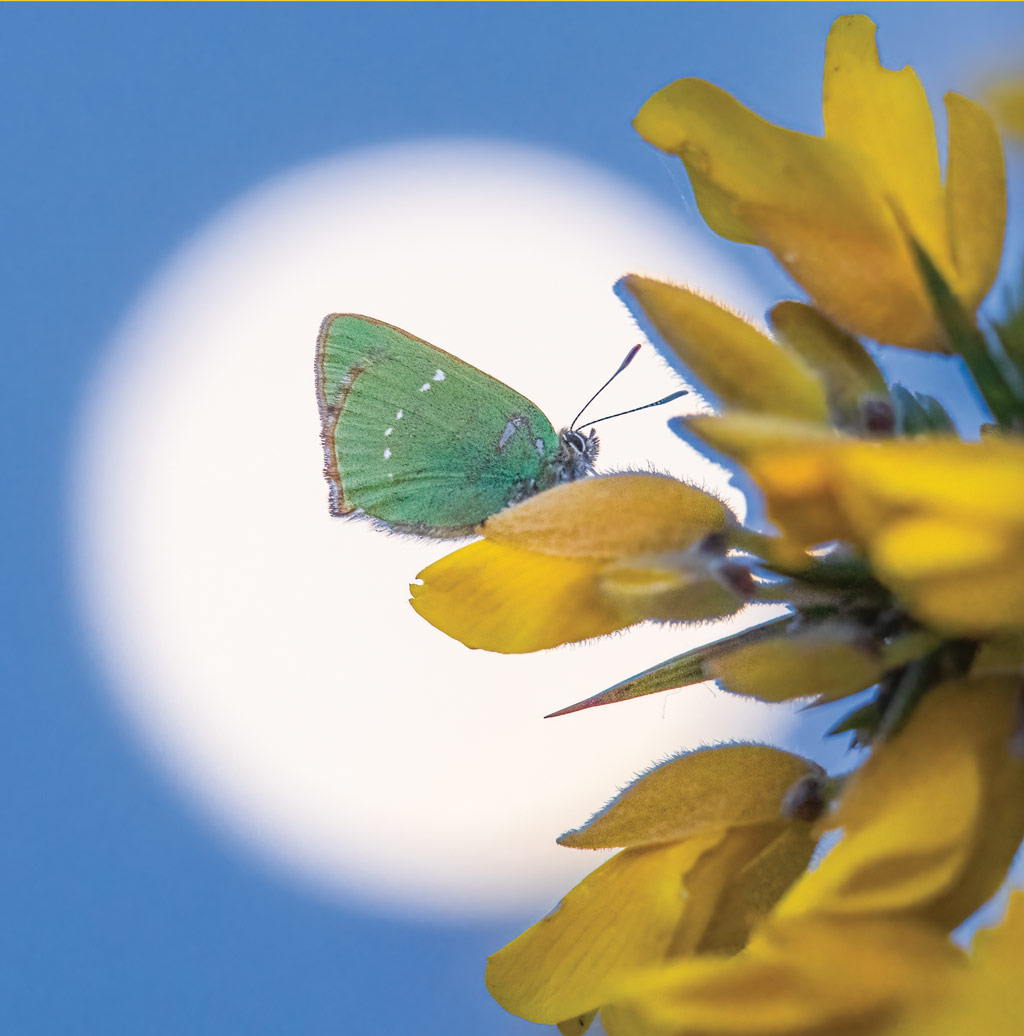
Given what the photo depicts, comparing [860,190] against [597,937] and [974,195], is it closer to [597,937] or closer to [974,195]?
[974,195]

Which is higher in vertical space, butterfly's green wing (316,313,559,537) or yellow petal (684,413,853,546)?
butterfly's green wing (316,313,559,537)

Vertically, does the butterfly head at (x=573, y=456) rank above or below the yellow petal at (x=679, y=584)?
above

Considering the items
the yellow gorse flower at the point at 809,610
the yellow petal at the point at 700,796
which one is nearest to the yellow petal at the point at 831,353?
the yellow gorse flower at the point at 809,610

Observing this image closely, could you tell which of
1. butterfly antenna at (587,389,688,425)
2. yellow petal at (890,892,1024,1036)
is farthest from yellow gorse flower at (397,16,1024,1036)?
butterfly antenna at (587,389,688,425)

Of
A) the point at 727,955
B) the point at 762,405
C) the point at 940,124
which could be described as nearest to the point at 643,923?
the point at 727,955

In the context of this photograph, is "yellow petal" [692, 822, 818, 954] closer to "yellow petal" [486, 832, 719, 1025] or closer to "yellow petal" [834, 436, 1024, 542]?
"yellow petal" [486, 832, 719, 1025]

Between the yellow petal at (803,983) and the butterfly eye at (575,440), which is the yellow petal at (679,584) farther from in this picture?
the butterfly eye at (575,440)
